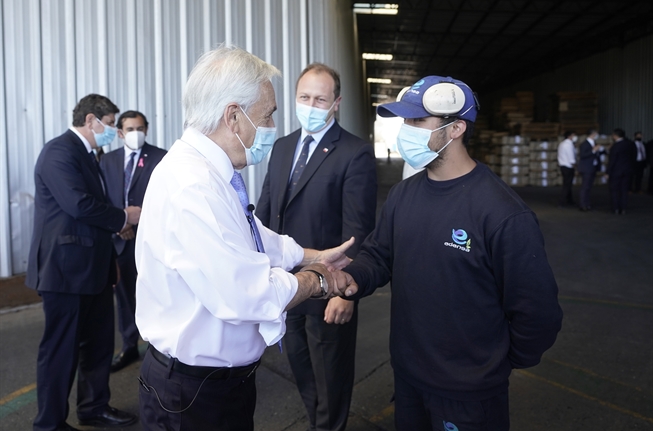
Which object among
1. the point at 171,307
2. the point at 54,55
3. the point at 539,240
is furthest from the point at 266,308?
the point at 54,55

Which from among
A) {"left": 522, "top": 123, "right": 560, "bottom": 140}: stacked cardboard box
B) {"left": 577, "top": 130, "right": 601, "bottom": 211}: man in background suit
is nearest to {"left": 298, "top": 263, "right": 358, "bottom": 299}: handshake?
{"left": 577, "top": 130, "right": 601, "bottom": 211}: man in background suit

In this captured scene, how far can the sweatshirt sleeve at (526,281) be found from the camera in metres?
1.83

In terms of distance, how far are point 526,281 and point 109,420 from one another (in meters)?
2.67

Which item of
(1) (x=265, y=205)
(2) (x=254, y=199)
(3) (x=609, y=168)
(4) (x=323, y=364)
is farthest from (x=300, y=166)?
(3) (x=609, y=168)

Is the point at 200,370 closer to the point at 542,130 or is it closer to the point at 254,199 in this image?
the point at 254,199

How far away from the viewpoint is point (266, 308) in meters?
1.67

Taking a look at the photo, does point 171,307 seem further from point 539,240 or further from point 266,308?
point 539,240

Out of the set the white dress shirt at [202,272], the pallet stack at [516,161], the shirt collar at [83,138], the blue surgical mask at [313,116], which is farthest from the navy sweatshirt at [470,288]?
the pallet stack at [516,161]

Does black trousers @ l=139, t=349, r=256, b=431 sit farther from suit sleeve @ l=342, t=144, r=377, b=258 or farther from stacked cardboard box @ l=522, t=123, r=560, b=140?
stacked cardboard box @ l=522, t=123, r=560, b=140

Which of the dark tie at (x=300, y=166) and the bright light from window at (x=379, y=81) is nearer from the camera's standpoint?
the dark tie at (x=300, y=166)

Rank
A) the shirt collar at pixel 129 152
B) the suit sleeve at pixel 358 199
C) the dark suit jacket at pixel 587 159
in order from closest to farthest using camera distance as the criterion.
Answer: the suit sleeve at pixel 358 199 < the shirt collar at pixel 129 152 < the dark suit jacket at pixel 587 159

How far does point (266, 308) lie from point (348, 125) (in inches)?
515

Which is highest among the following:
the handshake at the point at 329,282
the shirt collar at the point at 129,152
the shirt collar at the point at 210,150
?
the shirt collar at the point at 129,152

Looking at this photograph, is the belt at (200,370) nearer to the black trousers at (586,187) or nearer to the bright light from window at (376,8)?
the black trousers at (586,187)
